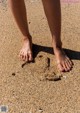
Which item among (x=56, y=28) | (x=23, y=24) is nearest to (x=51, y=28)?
(x=56, y=28)

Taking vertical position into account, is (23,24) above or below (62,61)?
above

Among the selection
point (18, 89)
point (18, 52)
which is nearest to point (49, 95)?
point (18, 89)

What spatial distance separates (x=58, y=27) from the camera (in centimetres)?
278

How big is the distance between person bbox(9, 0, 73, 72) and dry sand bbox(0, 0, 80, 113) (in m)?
0.07

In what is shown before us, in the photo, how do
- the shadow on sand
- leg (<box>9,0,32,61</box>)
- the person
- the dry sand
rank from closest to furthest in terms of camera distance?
the dry sand → the person → leg (<box>9,0,32,61</box>) → the shadow on sand

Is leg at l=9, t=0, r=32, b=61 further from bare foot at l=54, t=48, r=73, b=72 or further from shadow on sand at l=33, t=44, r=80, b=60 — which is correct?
bare foot at l=54, t=48, r=73, b=72

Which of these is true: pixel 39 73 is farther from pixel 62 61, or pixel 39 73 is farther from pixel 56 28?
pixel 56 28

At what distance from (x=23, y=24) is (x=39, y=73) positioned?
1.59 feet

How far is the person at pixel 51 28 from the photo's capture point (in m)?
2.65

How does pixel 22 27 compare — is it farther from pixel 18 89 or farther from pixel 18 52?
pixel 18 89

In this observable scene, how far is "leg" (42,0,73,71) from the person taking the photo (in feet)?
8.64

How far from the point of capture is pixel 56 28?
2.78 metres

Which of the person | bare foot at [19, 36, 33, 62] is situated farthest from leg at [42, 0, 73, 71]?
bare foot at [19, 36, 33, 62]

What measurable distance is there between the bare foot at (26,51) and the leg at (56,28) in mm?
253
